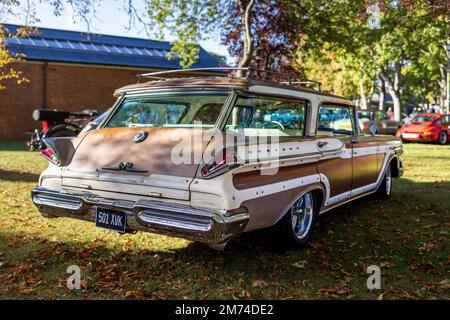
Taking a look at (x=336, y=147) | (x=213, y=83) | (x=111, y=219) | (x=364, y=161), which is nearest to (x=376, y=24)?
(x=364, y=161)

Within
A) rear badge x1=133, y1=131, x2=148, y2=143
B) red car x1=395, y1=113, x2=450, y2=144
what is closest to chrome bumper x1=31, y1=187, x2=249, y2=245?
rear badge x1=133, y1=131, x2=148, y2=143

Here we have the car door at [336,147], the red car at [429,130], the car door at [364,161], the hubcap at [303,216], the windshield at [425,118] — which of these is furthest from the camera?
the windshield at [425,118]

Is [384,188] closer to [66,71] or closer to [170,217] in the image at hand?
[170,217]

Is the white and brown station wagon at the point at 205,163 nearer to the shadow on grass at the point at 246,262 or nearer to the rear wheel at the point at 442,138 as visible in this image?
the shadow on grass at the point at 246,262

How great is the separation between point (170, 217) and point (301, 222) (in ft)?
5.93

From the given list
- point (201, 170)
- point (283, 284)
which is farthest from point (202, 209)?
point (283, 284)

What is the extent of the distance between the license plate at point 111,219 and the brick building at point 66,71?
19.6m

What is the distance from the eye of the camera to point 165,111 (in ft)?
16.2

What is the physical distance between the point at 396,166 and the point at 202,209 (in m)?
5.27

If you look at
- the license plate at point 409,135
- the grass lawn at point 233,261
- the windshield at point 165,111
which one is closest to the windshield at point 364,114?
the license plate at point 409,135

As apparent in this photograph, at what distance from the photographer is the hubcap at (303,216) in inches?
193
